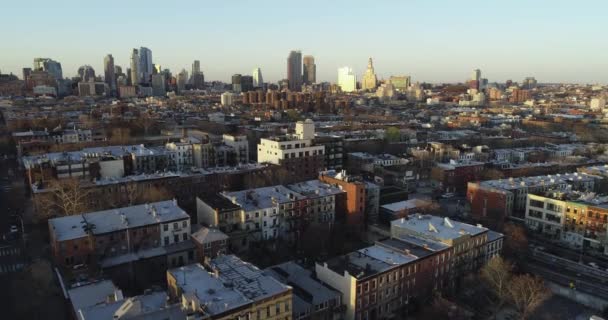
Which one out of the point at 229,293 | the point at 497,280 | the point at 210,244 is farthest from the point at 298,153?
the point at 229,293

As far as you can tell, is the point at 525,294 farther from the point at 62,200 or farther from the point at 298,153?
the point at 62,200

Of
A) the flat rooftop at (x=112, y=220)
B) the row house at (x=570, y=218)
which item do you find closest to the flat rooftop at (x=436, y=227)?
the row house at (x=570, y=218)

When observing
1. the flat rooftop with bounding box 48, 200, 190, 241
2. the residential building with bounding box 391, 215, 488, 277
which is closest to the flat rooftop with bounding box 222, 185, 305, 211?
the flat rooftop with bounding box 48, 200, 190, 241

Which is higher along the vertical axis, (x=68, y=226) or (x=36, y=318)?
(x=68, y=226)

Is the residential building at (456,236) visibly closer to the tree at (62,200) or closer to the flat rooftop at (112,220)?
the flat rooftop at (112,220)

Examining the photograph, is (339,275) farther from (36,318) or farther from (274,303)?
(36,318)

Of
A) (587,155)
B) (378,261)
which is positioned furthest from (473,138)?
(378,261)
